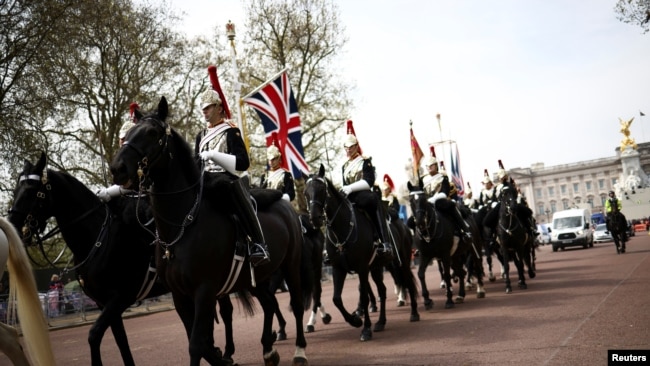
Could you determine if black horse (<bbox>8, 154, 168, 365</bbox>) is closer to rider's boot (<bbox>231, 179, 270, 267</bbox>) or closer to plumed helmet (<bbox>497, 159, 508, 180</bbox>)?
rider's boot (<bbox>231, 179, 270, 267</bbox>)

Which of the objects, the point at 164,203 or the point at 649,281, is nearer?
the point at 164,203

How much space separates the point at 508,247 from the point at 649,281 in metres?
3.76

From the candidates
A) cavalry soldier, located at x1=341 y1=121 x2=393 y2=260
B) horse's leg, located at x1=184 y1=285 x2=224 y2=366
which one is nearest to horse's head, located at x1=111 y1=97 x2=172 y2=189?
horse's leg, located at x1=184 y1=285 x2=224 y2=366

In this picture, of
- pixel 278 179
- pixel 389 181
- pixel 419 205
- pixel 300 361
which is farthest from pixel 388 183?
pixel 300 361

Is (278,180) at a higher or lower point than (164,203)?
higher

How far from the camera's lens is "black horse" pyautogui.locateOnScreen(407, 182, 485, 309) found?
13.6 meters

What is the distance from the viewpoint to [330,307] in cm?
1684

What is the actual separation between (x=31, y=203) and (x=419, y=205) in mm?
7958

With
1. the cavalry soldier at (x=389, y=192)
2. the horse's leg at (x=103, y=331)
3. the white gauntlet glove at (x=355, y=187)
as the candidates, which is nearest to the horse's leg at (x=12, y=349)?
the horse's leg at (x=103, y=331)

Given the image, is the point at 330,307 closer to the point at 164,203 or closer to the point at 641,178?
the point at 164,203

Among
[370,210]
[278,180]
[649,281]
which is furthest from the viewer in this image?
[649,281]

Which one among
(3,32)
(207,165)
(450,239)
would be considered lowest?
(450,239)

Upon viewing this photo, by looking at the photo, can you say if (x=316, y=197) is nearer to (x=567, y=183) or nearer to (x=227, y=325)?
(x=227, y=325)

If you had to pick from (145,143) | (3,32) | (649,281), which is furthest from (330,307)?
(3,32)
